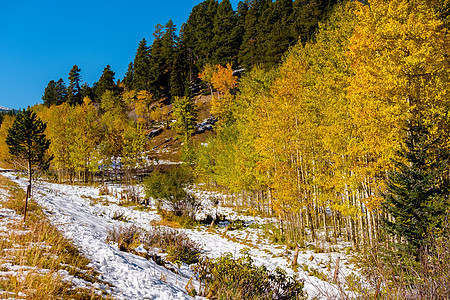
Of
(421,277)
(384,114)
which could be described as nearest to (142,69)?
(384,114)

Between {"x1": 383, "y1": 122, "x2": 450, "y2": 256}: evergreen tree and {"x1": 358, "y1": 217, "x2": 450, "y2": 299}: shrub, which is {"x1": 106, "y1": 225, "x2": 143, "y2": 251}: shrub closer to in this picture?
{"x1": 358, "y1": 217, "x2": 450, "y2": 299}: shrub

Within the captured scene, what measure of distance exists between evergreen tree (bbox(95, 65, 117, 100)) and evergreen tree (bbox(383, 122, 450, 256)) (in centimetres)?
7695

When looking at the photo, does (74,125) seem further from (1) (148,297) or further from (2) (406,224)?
(2) (406,224)

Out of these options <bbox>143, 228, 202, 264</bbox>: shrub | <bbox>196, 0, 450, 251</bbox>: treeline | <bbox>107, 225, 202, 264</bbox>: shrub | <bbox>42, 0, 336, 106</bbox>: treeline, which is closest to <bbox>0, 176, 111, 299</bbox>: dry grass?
<bbox>107, 225, 202, 264</bbox>: shrub

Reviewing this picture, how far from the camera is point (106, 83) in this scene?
71.7m

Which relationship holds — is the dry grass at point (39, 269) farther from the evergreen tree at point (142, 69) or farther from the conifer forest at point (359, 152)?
the evergreen tree at point (142, 69)

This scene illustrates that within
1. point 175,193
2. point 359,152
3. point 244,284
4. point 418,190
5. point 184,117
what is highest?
point 184,117

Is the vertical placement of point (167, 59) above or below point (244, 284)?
above

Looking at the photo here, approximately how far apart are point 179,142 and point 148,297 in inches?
1857

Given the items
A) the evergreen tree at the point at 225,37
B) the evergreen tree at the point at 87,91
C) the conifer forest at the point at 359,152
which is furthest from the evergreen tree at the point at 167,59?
the conifer forest at the point at 359,152

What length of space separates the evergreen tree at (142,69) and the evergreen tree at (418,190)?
6369 centimetres

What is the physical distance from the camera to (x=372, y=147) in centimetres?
907

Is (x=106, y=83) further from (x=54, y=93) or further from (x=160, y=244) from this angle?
(x=160, y=244)

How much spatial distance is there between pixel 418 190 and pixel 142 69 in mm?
69013
